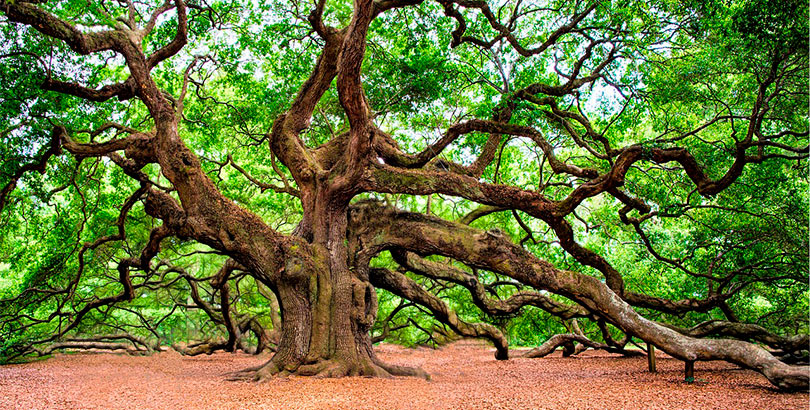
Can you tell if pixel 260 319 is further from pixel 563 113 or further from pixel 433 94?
pixel 563 113

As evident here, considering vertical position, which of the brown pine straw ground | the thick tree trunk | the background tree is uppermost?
the background tree

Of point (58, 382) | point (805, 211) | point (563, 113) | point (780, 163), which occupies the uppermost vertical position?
point (563, 113)

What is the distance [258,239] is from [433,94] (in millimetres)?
3726

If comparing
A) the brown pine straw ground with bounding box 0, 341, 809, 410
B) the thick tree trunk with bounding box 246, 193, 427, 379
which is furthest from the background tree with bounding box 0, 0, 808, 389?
the brown pine straw ground with bounding box 0, 341, 809, 410

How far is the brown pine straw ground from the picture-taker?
4.08 meters

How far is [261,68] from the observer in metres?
10.1

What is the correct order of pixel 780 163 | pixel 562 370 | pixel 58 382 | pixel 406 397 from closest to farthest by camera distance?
pixel 406 397 < pixel 58 382 < pixel 780 163 < pixel 562 370

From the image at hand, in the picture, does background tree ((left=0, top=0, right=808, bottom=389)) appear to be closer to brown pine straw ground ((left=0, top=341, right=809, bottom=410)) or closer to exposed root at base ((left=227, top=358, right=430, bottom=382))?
exposed root at base ((left=227, top=358, right=430, bottom=382))

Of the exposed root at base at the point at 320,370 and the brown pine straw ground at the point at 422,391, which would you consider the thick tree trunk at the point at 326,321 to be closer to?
the exposed root at base at the point at 320,370

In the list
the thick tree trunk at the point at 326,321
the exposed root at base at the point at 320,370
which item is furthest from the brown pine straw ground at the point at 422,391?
the thick tree trunk at the point at 326,321

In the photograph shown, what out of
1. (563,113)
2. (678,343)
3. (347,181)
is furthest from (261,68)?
(678,343)

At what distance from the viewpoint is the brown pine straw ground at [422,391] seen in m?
4.08

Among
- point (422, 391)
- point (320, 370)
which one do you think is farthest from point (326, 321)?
point (422, 391)

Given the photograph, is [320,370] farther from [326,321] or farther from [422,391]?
[422,391]
